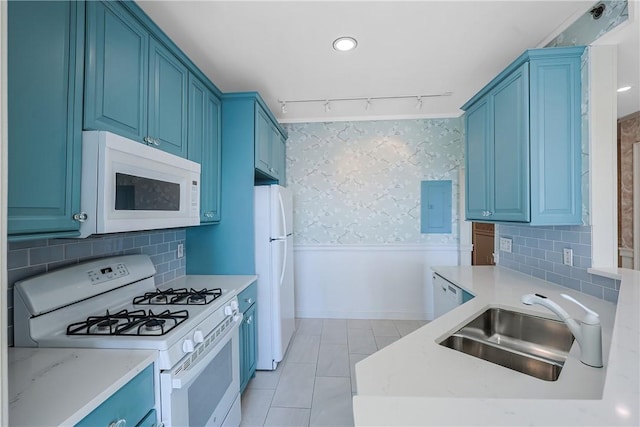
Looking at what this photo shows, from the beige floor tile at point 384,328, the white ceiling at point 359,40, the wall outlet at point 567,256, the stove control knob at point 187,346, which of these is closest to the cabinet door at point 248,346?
the stove control knob at point 187,346

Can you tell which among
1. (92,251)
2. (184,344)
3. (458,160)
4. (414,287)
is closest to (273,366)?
(184,344)

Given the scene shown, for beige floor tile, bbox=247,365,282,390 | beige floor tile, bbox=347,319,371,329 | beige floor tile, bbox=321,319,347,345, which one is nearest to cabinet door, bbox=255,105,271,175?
beige floor tile, bbox=247,365,282,390

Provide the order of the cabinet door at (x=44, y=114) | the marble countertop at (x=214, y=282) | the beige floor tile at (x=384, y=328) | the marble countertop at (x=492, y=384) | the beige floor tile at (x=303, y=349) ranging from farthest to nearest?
the beige floor tile at (x=384, y=328)
the beige floor tile at (x=303, y=349)
the marble countertop at (x=214, y=282)
the cabinet door at (x=44, y=114)
the marble countertop at (x=492, y=384)

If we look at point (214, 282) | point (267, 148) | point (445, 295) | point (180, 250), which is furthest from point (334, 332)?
point (267, 148)

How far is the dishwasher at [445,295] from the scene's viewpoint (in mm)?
2085

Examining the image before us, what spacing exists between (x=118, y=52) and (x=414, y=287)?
3511 mm

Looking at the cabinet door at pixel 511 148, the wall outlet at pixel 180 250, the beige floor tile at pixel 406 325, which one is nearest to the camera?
the cabinet door at pixel 511 148

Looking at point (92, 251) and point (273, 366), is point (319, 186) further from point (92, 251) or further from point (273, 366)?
point (92, 251)

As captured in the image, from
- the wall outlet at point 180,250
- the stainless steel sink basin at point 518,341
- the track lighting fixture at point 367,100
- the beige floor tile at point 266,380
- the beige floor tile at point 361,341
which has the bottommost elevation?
the beige floor tile at point 266,380

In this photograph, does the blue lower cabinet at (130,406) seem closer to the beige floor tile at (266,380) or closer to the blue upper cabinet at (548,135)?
the beige floor tile at (266,380)

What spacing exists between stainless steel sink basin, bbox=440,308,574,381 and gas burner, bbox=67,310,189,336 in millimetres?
1215

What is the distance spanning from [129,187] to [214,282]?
1065 millimetres

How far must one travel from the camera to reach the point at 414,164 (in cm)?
356

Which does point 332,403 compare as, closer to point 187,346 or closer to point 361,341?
point 361,341
